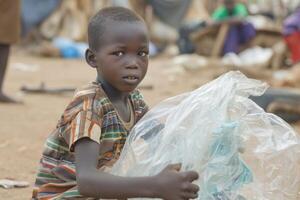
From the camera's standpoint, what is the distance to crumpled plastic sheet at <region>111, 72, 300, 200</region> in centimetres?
205

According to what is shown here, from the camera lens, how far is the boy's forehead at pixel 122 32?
2018 millimetres

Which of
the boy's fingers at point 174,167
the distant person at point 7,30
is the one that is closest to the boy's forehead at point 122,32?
the boy's fingers at point 174,167

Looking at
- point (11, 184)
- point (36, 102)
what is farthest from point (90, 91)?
point (36, 102)

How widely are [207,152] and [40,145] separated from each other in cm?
212

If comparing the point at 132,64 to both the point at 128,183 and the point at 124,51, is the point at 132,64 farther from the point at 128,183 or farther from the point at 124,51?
the point at 128,183

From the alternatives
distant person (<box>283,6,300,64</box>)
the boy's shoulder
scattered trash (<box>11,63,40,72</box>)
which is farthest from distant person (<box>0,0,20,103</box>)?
distant person (<box>283,6,300,64</box>)

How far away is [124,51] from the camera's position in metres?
2.03

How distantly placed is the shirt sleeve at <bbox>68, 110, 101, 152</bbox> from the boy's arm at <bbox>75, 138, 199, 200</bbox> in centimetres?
3

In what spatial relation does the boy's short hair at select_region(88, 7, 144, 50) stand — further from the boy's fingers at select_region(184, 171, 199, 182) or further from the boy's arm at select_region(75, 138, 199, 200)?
the boy's fingers at select_region(184, 171, 199, 182)

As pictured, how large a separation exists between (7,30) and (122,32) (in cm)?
361

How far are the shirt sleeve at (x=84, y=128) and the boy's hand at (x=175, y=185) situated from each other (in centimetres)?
25

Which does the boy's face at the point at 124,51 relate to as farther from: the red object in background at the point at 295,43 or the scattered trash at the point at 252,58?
the scattered trash at the point at 252,58

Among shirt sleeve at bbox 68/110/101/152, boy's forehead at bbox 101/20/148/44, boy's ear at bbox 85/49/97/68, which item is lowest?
shirt sleeve at bbox 68/110/101/152

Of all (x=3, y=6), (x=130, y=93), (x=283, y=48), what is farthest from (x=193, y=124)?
(x=283, y=48)
